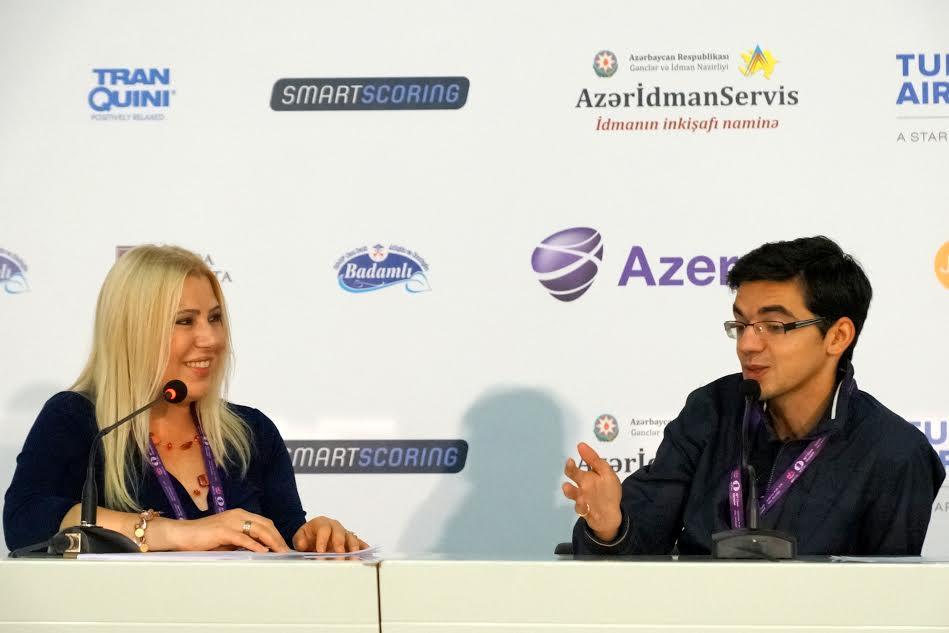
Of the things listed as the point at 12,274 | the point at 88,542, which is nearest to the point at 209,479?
the point at 88,542

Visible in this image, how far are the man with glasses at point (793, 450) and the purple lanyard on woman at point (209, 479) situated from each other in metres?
0.87

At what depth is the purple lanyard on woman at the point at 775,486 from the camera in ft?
8.43

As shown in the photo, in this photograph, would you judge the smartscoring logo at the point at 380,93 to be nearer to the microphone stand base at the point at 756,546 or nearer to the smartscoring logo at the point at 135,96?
the smartscoring logo at the point at 135,96

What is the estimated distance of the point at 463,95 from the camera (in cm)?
416

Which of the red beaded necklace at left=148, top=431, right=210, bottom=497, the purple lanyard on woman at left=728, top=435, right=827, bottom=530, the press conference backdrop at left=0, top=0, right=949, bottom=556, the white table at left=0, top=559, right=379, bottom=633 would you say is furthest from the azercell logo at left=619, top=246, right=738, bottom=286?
the white table at left=0, top=559, right=379, bottom=633

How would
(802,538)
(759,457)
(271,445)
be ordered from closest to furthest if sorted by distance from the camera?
(802,538), (759,457), (271,445)

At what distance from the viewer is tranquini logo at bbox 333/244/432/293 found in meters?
4.14

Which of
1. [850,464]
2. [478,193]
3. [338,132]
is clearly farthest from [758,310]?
[338,132]

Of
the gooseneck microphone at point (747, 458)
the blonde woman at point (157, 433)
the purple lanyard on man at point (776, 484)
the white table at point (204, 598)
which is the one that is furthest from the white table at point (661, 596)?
the purple lanyard on man at point (776, 484)

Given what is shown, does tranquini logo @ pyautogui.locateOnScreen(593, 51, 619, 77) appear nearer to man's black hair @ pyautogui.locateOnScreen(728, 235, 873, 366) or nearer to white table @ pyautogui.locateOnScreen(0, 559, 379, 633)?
man's black hair @ pyautogui.locateOnScreen(728, 235, 873, 366)

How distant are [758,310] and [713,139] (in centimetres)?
153

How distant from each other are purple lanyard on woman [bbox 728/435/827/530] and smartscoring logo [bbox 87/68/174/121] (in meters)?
2.67

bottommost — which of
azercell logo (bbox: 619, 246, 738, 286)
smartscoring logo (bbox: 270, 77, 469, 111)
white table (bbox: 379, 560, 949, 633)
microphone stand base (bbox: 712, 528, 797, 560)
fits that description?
white table (bbox: 379, 560, 949, 633)

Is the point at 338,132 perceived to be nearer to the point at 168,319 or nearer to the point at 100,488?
the point at 168,319
